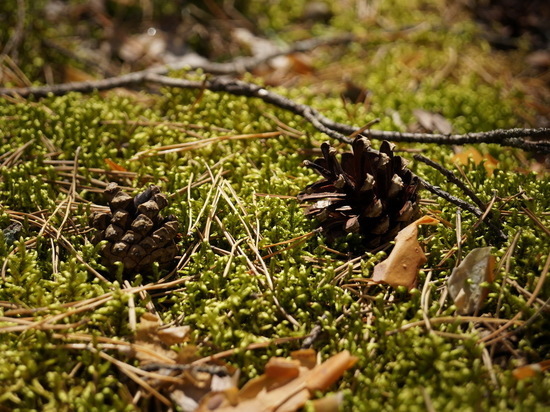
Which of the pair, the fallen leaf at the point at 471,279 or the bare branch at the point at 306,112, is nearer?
the fallen leaf at the point at 471,279

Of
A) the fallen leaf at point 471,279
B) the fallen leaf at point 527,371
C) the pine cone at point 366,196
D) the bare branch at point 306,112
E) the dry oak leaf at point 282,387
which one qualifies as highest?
the bare branch at point 306,112

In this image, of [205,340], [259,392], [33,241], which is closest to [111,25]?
[33,241]

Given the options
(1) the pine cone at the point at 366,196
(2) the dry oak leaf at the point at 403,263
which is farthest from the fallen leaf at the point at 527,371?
(1) the pine cone at the point at 366,196

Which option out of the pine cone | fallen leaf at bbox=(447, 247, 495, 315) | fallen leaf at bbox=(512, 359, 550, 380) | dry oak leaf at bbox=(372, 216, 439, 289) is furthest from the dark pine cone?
fallen leaf at bbox=(512, 359, 550, 380)

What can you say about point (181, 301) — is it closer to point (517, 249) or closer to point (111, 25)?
point (517, 249)

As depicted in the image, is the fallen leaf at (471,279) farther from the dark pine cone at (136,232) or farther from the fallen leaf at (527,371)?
the dark pine cone at (136,232)

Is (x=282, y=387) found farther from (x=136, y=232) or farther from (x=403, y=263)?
(x=136, y=232)

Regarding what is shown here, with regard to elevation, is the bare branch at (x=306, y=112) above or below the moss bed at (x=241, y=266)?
above
